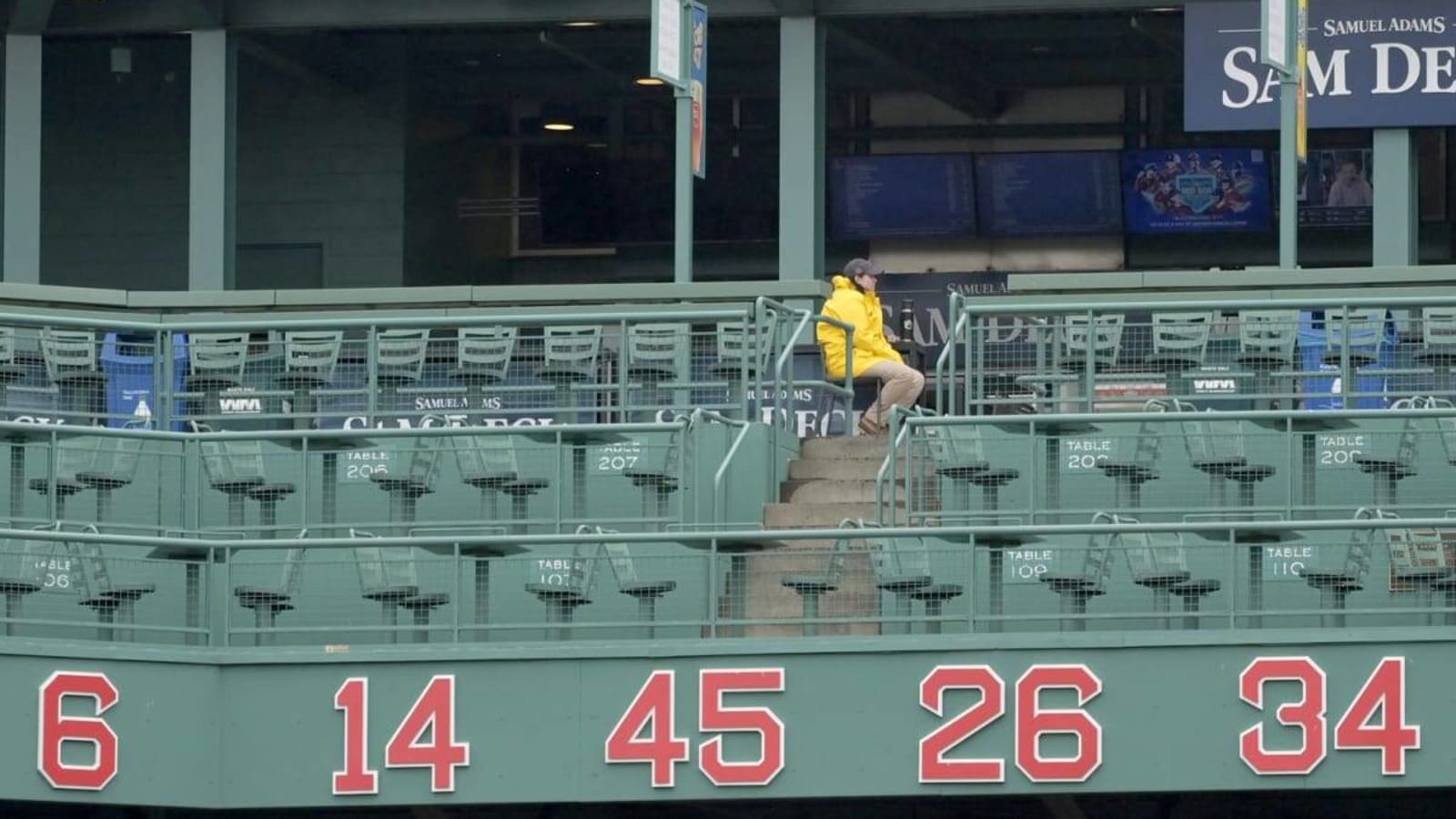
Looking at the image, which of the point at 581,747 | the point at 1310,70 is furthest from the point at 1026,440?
the point at 1310,70

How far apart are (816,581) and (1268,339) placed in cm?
339

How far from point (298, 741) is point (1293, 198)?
754cm

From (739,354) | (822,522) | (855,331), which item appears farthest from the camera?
(855,331)

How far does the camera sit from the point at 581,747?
15.1 m

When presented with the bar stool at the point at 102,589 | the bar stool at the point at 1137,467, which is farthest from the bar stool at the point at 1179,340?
the bar stool at the point at 102,589

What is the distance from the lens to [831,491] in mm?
17125

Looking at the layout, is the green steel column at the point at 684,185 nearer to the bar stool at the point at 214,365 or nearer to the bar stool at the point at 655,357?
the bar stool at the point at 655,357

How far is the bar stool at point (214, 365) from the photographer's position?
58.8 ft

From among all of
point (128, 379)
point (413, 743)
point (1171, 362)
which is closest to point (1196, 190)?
point (1171, 362)

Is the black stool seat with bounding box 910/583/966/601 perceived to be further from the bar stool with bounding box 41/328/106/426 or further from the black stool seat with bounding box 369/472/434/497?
the bar stool with bounding box 41/328/106/426

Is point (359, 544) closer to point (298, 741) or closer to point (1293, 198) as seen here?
point (298, 741)

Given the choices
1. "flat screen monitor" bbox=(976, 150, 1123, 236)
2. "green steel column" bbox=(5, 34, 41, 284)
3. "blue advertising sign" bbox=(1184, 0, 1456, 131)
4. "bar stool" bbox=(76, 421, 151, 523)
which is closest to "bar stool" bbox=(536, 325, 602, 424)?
"bar stool" bbox=(76, 421, 151, 523)

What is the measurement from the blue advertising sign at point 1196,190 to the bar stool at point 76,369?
12541 millimetres

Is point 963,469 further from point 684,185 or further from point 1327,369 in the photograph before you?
point 684,185
